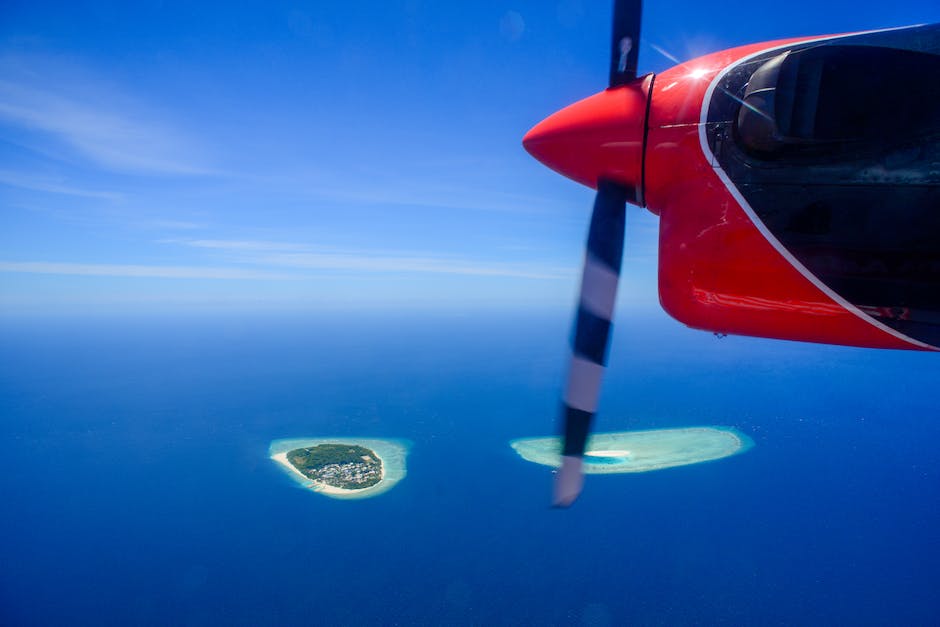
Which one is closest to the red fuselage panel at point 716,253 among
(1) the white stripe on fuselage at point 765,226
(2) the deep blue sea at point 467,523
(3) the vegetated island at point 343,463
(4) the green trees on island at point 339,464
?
(1) the white stripe on fuselage at point 765,226

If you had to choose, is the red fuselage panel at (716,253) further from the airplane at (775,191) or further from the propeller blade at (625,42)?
the propeller blade at (625,42)

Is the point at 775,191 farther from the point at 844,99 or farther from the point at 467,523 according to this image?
the point at 467,523

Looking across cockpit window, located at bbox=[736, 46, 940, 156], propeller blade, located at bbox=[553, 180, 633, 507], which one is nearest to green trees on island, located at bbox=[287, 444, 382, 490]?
propeller blade, located at bbox=[553, 180, 633, 507]

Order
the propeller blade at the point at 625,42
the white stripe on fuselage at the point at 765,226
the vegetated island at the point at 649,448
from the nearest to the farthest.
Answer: the white stripe on fuselage at the point at 765,226, the propeller blade at the point at 625,42, the vegetated island at the point at 649,448

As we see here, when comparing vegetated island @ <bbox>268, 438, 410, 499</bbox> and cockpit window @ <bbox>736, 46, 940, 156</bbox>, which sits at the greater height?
cockpit window @ <bbox>736, 46, 940, 156</bbox>

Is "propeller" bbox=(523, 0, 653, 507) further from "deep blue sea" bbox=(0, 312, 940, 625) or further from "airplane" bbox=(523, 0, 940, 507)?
"deep blue sea" bbox=(0, 312, 940, 625)

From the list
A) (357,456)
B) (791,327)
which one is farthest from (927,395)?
(791,327)

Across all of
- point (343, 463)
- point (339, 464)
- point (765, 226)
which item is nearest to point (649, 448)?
point (343, 463)
